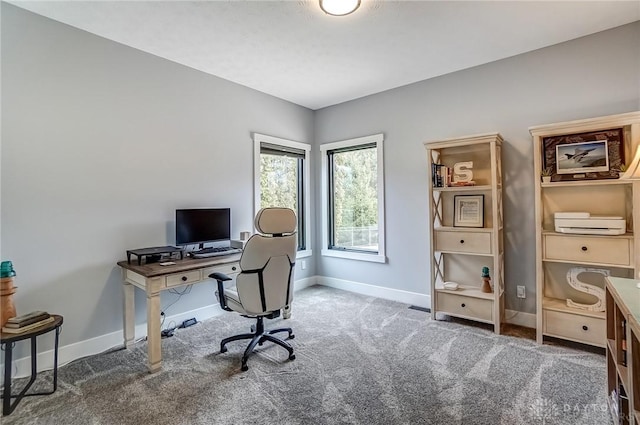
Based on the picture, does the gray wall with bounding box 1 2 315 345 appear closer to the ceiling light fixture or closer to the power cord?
the power cord

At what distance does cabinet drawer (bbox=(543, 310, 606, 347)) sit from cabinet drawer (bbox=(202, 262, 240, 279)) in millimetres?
2753

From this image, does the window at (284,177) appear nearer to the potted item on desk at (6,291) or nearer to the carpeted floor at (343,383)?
the carpeted floor at (343,383)

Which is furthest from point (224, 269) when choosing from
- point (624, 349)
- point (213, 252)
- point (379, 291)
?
point (624, 349)

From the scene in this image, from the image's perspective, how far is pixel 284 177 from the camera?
4.38 meters

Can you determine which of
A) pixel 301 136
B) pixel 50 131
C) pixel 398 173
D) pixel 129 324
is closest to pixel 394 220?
pixel 398 173

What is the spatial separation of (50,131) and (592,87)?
4.52 metres

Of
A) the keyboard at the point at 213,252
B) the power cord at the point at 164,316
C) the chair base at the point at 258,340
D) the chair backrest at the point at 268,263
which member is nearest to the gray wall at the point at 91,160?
the power cord at the point at 164,316

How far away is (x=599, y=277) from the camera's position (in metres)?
2.68

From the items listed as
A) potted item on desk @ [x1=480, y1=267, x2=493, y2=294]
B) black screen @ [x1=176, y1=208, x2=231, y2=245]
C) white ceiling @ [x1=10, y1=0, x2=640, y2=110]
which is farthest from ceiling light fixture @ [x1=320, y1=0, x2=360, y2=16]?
potted item on desk @ [x1=480, y1=267, x2=493, y2=294]

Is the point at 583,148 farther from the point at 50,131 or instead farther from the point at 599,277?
the point at 50,131

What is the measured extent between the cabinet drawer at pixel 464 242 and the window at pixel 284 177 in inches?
78.4

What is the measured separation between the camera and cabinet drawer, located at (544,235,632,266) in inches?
91.9

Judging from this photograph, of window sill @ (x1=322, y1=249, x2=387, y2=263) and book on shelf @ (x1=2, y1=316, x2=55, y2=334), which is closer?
book on shelf @ (x1=2, y1=316, x2=55, y2=334)

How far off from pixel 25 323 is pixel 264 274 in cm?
152
